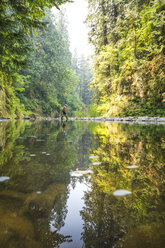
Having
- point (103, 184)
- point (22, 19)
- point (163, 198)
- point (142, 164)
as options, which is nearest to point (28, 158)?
point (103, 184)

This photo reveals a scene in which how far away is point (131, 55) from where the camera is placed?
13.0 m

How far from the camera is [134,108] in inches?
492

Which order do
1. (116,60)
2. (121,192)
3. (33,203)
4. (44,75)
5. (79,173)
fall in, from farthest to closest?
(44,75) → (116,60) → (79,173) → (121,192) → (33,203)

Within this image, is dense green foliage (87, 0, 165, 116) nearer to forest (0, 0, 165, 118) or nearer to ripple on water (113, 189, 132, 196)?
forest (0, 0, 165, 118)

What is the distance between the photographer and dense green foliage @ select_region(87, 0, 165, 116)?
→ 1035cm

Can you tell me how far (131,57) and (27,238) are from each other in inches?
552

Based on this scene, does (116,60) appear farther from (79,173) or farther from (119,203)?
(119,203)

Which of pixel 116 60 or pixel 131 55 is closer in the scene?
pixel 131 55

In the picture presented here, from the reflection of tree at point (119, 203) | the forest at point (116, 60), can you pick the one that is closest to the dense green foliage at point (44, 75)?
the forest at point (116, 60)

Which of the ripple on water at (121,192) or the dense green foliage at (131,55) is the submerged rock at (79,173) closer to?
the ripple on water at (121,192)

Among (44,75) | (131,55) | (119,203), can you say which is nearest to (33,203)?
(119,203)

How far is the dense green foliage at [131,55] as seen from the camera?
10352 mm

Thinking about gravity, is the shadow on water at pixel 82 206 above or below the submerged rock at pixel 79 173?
above

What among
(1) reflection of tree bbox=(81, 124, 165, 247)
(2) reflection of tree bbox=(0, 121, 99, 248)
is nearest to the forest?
(2) reflection of tree bbox=(0, 121, 99, 248)
